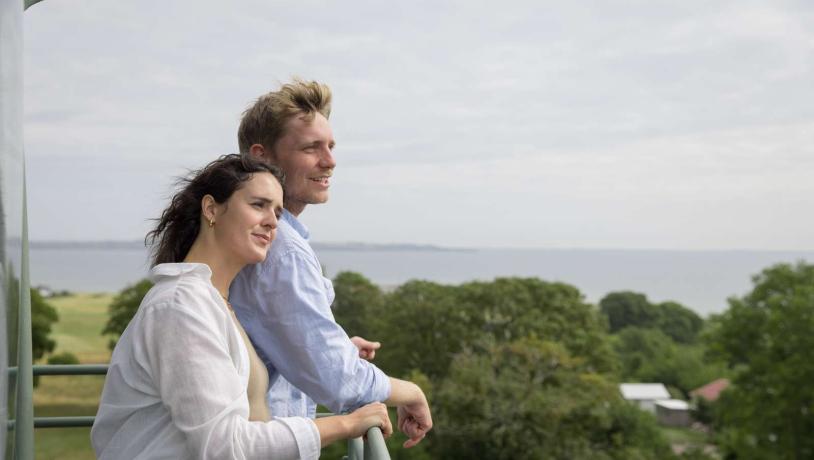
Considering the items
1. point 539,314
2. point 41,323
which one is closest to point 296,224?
point 539,314

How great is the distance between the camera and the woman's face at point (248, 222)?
5.54 ft

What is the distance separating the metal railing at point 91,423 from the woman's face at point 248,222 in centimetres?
39

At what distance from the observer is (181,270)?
1.57 m

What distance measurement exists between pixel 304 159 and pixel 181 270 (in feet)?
1.81

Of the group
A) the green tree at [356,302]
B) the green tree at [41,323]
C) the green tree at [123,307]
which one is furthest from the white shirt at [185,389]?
the green tree at [41,323]

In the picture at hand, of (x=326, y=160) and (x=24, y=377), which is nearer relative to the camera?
(x=326, y=160)

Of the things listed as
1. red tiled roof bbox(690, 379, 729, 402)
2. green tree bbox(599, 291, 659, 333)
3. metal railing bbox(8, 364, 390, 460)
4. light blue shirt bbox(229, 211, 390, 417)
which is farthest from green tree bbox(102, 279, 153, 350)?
light blue shirt bbox(229, 211, 390, 417)

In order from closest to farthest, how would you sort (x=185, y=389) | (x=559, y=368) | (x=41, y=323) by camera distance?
(x=185, y=389)
(x=559, y=368)
(x=41, y=323)

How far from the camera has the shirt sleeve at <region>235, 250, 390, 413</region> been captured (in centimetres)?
177

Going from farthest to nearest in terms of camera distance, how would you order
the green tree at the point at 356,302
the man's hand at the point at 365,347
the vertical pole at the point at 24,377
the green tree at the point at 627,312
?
the green tree at the point at 627,312
the green tree at the point at 356,302
the man's hand at the point at 365,347
the vertical pole at the point at 24,377

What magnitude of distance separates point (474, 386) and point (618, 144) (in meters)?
76.7

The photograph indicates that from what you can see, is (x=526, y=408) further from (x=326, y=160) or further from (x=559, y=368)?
(x=326, y=160)

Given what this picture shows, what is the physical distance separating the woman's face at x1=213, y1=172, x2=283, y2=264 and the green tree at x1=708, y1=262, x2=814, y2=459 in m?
27.3

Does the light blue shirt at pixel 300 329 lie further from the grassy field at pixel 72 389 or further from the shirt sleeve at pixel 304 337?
the grassy field at pixel 72 389
